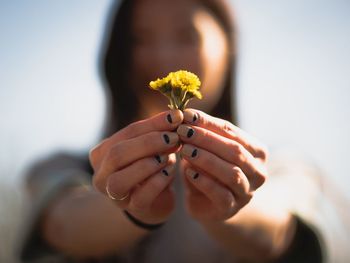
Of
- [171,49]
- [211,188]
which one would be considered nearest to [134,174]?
[211,188]

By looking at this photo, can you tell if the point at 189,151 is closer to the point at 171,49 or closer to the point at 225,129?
the point at 225,129

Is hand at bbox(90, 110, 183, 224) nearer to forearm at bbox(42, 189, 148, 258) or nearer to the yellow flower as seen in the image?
the yellow flower

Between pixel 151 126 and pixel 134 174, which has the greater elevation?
pixel 151 126

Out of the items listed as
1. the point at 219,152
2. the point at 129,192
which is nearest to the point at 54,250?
the point at 129,192

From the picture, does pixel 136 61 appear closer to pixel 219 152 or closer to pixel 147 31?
pixel 147 31

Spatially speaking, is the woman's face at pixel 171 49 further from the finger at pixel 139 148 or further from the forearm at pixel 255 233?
the finger at pixel 139 148

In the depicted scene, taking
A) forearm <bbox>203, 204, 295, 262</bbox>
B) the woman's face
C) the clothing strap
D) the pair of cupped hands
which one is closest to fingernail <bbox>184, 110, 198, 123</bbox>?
the pair of cupped hands

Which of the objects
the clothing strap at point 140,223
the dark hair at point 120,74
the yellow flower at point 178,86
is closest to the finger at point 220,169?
the yellow flower at point 178,86
